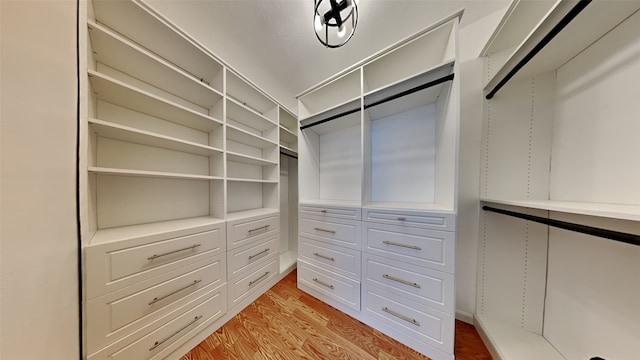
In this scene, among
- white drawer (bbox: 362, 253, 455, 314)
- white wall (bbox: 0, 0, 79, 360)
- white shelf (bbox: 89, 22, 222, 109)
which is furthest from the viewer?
white drawer (bbox: 362, 253, 455, 314)

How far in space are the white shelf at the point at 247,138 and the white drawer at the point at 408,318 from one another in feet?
5.61

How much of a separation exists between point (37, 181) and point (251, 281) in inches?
56.6

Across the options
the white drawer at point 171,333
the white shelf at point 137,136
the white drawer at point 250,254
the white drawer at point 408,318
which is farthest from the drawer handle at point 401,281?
the white shelf at point 137,136

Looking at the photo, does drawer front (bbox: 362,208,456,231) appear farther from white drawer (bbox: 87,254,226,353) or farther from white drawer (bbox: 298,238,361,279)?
white drawer (bbox: 87,254,226,353)

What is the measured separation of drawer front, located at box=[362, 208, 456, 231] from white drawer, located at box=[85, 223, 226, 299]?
4.17 feet

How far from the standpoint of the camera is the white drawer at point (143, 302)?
793 millimetres

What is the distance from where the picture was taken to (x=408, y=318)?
45.3 inches

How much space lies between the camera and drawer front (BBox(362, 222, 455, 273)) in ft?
3.42

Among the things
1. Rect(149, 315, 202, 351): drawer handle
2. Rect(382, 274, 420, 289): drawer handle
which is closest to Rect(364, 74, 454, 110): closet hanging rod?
Rect(382, 274, 420, 289): drawer handle

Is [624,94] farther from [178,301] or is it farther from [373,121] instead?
[178,301]

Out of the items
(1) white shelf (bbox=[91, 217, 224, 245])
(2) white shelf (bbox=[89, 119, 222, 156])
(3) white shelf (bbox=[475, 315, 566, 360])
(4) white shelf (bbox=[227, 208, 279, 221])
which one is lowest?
(3) white shelf (bbox=[475, 315, 566, 360])

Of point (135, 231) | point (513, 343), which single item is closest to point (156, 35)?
point (135, 231)

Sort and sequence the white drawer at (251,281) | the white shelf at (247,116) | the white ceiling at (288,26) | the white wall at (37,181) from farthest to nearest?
the white shelf at (247,116) → the white drawer at (251,281) → the white ceiling at (288,26) → the white wall at (37,181)

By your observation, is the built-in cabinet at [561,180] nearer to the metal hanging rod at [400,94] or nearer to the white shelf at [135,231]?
the metal hanging rod at [400,94]
